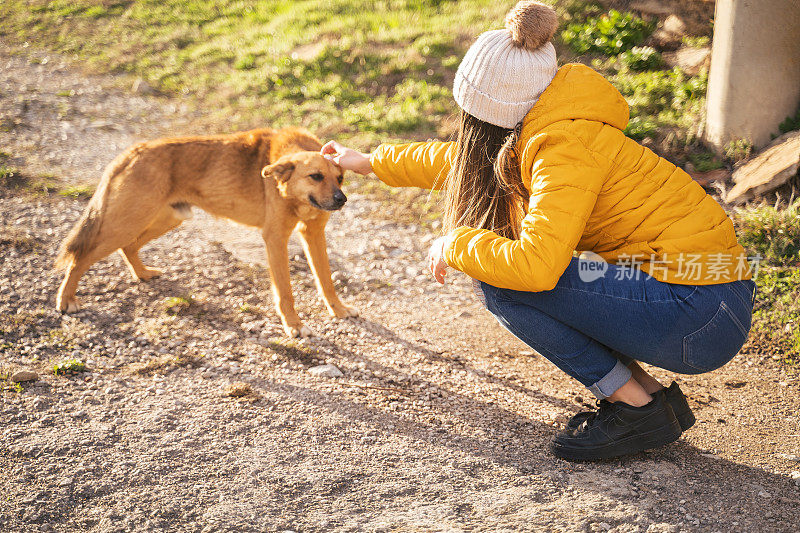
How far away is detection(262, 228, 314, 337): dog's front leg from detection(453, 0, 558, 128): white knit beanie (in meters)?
2.09

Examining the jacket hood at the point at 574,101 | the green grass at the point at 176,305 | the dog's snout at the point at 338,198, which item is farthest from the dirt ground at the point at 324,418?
the jacket hood at the point at 574,101

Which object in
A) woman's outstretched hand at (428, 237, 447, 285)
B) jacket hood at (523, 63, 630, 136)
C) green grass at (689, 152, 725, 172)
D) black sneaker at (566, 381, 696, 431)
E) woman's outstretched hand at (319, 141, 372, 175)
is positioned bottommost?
black sneaker at (566, 381, 696, 431)

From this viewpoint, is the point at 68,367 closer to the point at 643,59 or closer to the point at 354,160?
the point at 354,160

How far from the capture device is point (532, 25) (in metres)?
2.58

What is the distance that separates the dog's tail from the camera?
4.64m

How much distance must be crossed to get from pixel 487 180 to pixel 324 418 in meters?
1.46

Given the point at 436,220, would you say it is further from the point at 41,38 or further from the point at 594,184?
the point at 41,38

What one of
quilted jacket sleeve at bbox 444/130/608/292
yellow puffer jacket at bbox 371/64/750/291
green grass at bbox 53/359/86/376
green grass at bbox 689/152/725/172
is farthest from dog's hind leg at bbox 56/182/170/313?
green grass at bbox 689/152/725/172

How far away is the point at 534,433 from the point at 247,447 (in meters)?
1.36

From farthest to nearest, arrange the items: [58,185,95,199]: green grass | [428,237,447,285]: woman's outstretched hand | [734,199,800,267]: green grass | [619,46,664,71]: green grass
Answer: [619,46,664,71]: green grass → [58,185,95,199]: green grass → [734,199,800,267]: green grass → [428,237,447,285]: woman's outstretched hand

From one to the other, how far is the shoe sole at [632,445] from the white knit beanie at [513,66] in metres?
1.43

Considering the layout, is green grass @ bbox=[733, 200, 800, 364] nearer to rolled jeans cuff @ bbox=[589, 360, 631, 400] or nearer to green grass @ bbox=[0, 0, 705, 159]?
green grass @ bbox=[0, 0, 705, 159]

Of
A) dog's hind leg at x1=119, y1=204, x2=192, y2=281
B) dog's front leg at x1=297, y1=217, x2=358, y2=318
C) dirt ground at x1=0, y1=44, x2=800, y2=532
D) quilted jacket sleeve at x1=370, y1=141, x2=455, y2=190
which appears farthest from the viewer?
dog's hind leg at x1=119, y1=204, x2=192, y2=281

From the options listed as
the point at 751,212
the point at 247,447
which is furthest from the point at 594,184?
the point at 751,212
